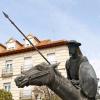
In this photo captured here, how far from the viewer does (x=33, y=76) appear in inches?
214

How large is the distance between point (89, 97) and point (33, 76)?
866mm

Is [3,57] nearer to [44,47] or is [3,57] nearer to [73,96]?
[44,47]

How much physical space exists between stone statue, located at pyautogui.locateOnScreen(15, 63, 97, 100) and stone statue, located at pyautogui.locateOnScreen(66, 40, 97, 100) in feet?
0.34

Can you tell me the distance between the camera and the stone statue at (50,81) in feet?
17.8

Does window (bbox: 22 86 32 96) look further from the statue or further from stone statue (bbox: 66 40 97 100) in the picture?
the statue

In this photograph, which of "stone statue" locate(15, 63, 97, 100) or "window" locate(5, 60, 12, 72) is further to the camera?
"window" locate(5, 60, 12, 72)

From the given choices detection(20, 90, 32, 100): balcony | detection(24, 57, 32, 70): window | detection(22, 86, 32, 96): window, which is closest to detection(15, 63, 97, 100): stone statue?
detection(20, 90, 32, 100): balcony

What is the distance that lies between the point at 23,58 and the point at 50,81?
4771 centimetres

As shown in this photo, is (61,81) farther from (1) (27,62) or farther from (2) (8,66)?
(2) (8,66)

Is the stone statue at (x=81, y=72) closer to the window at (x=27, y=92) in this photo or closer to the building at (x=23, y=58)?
the building at (x=23, y=58)

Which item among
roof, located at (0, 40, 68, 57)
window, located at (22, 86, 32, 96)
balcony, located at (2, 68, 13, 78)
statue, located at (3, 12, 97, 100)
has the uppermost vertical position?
roof, located at (0, 40, 68, 57)

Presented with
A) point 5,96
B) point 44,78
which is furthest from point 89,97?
point 5,96

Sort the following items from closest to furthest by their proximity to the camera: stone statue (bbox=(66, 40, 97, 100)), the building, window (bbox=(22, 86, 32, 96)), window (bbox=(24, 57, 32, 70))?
stone statue (bbox=(66, 40, 97, 100)), window (bbox=(22, 86, 32, 96)), the building, window (bbox=(24, 57, 32, 70))

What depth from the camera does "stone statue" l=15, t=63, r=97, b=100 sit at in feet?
17.8
